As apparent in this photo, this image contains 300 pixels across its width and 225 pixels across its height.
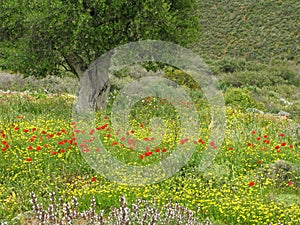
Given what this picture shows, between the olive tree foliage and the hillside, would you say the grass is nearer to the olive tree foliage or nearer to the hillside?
the olive tree foliage

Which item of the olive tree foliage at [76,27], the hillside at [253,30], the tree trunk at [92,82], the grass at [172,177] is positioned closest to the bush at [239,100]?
the olive tree foliage at [76,27]

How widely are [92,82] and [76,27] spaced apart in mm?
2129

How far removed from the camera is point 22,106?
43.6 feet

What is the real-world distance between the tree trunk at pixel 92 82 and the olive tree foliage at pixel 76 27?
0.89ft

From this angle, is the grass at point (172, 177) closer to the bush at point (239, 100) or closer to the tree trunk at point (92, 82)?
the tree trunk at point (92, 82)

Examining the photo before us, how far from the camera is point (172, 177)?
727 cm

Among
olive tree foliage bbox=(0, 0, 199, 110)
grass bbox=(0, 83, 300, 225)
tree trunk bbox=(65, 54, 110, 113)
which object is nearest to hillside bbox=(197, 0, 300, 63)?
tree trunk bbox=(65, 54, 110, 113)

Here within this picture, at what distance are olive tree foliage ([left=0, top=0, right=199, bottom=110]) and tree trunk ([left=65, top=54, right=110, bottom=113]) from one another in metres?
0.27

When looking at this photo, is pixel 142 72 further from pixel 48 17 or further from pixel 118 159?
pixel 118 159

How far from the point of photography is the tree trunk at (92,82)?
13.3m

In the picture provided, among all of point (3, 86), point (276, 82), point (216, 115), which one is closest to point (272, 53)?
point (276, 82)

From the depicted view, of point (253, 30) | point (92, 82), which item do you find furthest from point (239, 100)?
point (253, 30)

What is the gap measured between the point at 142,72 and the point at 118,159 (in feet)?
55.3

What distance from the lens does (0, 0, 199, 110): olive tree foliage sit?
11.7 m
